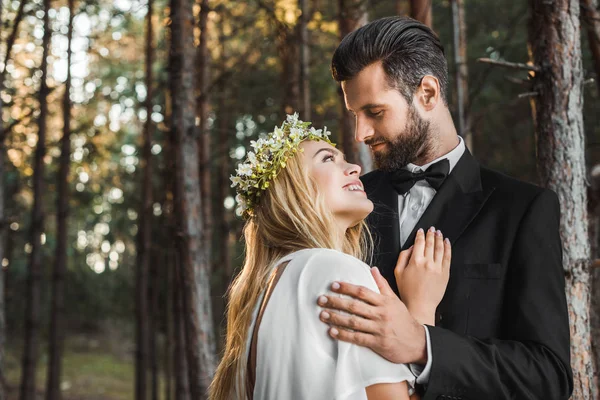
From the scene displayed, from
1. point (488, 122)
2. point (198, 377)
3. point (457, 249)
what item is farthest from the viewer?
point (488, 122)

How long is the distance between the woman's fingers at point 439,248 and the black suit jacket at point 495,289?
11 centimetres

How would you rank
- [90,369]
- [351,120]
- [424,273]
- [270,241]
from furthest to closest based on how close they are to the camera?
[90,369] < [351,120] < [270,241] < [424,273]

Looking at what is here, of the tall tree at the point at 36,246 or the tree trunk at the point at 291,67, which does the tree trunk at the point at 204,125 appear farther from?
the tall tree at the point at 36,246

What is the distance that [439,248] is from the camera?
2.72m

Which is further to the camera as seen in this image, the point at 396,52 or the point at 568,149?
the point at 568,149

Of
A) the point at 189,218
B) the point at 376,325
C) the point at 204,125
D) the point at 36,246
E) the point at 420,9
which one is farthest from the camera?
the point at 204,125

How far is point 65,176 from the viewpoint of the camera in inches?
455

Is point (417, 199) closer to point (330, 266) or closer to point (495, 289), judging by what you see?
point (495, 289)

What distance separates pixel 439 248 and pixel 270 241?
A: 0.67 m

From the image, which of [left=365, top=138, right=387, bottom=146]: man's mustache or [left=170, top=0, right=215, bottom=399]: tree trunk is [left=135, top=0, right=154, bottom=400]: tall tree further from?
[left=365, top=138, right=387, bottom=146]: man's mustache

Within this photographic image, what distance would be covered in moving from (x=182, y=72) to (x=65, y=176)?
584 cm

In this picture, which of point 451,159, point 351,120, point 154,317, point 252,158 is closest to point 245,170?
Result: point 252,158

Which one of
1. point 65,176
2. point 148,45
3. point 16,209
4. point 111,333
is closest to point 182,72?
point 65,176

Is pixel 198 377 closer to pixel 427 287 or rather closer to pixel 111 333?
pixel 427 287
